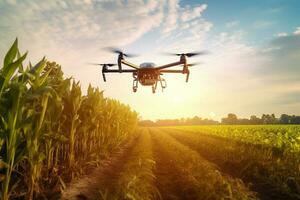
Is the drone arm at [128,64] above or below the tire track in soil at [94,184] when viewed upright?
above

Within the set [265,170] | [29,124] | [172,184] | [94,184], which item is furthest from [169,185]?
[29,124]

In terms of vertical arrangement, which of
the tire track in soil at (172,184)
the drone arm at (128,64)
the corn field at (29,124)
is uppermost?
the drone arm at (128,64)

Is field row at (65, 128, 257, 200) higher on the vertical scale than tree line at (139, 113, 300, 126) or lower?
lower

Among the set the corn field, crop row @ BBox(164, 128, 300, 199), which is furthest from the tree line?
the corn field

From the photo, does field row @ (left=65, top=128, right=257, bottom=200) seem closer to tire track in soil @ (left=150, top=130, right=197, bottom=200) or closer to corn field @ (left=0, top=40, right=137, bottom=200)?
tire track in soil @ (left=150, top=130, right=197, bottom=200)

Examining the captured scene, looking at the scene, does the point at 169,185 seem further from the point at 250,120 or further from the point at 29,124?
the point at 250,120

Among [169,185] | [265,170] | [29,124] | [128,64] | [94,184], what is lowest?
[169,185]

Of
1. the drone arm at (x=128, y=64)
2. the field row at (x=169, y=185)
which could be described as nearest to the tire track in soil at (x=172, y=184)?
the field row at (x=169, y=185)

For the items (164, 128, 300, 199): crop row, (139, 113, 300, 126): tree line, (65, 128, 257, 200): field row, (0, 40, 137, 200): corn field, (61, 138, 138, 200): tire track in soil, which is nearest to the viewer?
(0, 40, 137, 200): corn field

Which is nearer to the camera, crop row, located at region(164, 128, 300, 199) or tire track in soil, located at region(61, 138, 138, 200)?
tire track in soil, located at region(61, 138, 138, 200)

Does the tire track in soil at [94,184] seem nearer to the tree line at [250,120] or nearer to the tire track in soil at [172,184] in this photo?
the tire track in soil at [172,184]

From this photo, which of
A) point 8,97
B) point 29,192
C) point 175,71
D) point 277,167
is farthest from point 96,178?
point 175,71

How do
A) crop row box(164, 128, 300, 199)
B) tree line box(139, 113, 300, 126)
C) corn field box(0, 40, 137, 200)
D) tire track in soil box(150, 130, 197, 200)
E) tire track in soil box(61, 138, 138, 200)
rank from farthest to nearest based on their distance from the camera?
1. tree line box(139, 113, 300, 126)
2. crop row box(164, 128, 300, 199)
3. tire track in soil box(150, 130, 197, 200)
4. tire track in soil box(61, 138, 138, 200)
5. corn field box(0, 40, 137, 200)
